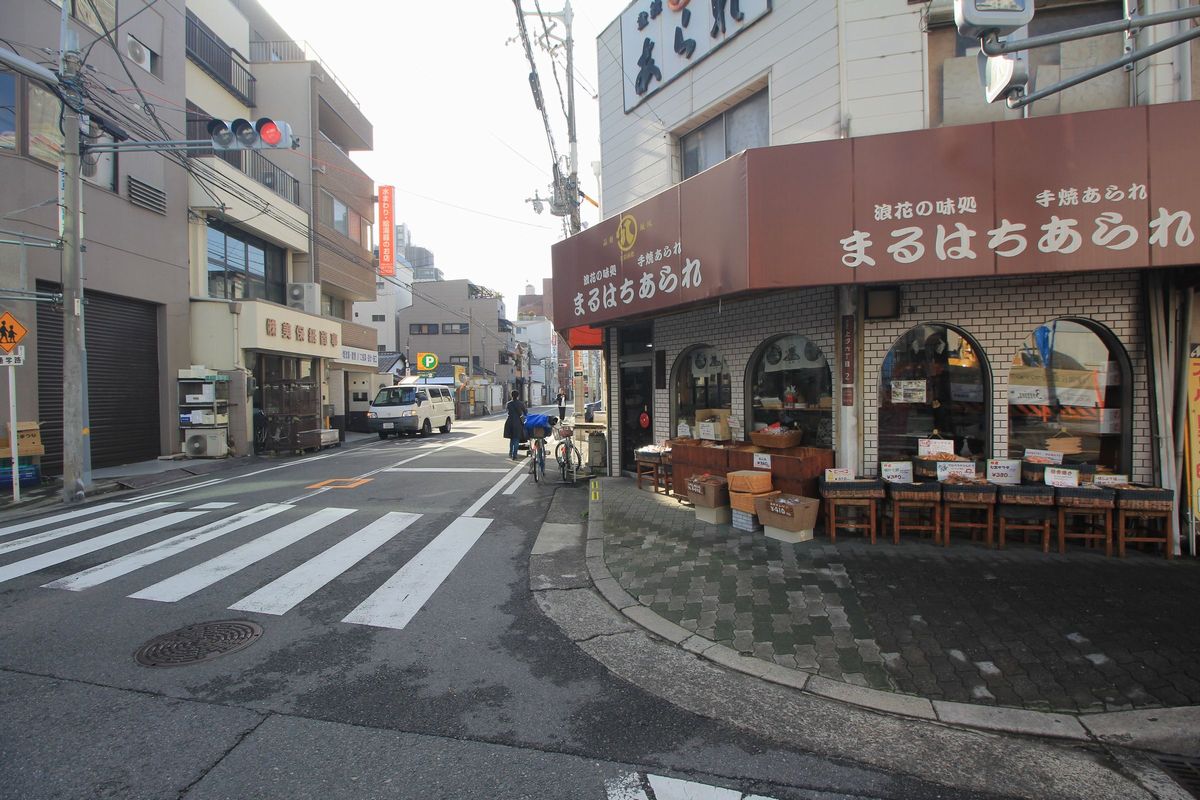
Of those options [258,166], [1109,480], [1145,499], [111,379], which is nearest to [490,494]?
[1109,480]

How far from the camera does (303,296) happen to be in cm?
2300

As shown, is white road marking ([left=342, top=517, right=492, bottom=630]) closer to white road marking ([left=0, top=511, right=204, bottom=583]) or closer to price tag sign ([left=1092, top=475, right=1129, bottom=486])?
white road marking ([left=0, top=511, right=204, bottom=583])

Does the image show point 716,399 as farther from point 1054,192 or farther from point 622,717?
point 622,717

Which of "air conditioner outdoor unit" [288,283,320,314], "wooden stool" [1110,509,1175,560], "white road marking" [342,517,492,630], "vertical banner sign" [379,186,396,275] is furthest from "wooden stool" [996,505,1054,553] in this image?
"vertical banner sign" [379,186,396,275]

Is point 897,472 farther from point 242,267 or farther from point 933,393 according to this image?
point 242,267

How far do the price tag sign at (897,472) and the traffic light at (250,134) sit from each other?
391 inches

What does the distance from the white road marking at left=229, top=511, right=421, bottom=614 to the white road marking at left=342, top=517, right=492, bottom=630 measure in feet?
2.07

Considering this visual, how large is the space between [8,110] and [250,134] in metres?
7.37

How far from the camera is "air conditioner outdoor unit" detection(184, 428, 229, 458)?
1597cm

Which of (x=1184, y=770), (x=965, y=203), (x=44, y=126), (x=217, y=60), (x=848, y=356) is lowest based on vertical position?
(x=1184, y=770)

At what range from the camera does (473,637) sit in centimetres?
452

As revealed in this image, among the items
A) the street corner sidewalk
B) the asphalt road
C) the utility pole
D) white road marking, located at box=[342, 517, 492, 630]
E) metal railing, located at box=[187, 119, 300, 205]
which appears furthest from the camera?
metal railing, located at box=[187, 119, 300, 205]

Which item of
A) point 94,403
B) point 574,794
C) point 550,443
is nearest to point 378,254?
point 550,443

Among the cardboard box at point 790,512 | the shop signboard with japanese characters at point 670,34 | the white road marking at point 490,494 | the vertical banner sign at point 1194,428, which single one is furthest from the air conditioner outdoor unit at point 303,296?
the vertical banner sign at point 1194,428
